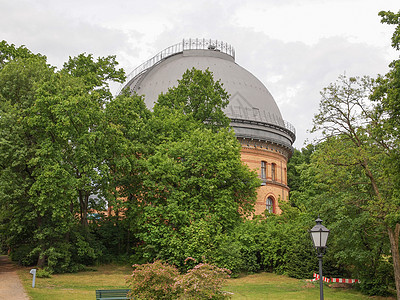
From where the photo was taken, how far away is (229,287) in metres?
22.2

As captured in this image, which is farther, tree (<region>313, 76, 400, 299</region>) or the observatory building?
the observatory building

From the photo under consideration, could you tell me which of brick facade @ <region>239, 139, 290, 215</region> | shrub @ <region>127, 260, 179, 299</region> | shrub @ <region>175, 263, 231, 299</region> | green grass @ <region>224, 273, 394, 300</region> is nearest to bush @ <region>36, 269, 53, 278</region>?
green grass @ <region>224, 273, 394, 300</region>

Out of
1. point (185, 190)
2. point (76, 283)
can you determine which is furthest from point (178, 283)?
point (185, 190)

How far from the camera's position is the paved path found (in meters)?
17.5

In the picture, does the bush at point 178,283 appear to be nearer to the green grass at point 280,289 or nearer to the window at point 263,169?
the green grass at point 280,289

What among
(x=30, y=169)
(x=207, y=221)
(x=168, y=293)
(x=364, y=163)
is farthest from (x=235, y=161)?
(x=168, y=293)

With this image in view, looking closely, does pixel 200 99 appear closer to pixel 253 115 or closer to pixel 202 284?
pixel 253 115

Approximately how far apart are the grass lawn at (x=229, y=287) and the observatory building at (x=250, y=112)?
14716 millimetres

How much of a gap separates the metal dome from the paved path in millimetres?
18858

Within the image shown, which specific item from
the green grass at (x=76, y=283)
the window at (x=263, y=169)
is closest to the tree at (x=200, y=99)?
the window at (x=263, y=169)

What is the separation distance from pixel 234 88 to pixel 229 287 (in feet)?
74.2

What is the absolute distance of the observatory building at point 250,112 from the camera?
1558 inches

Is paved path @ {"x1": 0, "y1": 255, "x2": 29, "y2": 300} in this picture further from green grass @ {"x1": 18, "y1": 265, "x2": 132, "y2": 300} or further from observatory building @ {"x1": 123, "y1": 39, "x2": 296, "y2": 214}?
observatory building @ {"x1": 123, "y1": 39, "x2": 296, "y2": 214}

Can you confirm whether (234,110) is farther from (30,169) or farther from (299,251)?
(30,169)
